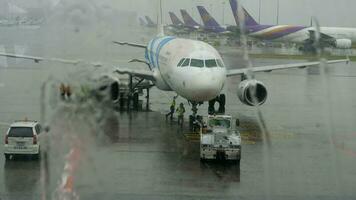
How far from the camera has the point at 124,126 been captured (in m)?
26.0

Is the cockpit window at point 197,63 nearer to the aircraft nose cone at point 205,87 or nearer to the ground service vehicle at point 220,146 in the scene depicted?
the aircraft nose cone at point 205,87

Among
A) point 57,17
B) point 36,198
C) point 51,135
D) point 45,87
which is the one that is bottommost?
point 36,198

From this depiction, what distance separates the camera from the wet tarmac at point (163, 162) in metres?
15.1

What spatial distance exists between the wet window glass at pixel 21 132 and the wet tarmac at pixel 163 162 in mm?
977

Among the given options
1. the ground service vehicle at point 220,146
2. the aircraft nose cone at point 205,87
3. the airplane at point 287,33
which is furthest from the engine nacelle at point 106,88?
the airplane at point 287,33

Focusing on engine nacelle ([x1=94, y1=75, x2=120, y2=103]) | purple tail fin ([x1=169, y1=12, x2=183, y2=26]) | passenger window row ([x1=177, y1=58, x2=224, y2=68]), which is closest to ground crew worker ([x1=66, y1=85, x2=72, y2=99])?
engine nacelle ([x1=94, y1=75, x2=120, y2=103])

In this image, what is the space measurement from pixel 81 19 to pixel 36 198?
6.81m

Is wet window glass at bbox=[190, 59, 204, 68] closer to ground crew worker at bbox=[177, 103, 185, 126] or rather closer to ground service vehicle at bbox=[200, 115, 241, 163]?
ground crew worker at bbox=[177, 103, 185, 126]

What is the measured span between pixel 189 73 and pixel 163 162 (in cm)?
645

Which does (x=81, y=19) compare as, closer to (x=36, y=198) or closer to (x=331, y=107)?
(x=36, y=198)

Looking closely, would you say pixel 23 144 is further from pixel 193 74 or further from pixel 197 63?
pixel 197 63

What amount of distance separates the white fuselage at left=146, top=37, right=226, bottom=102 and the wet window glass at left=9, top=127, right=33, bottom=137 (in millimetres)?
7521

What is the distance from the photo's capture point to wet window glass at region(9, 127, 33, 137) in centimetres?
1920

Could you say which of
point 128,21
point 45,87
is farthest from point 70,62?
point 128,21
